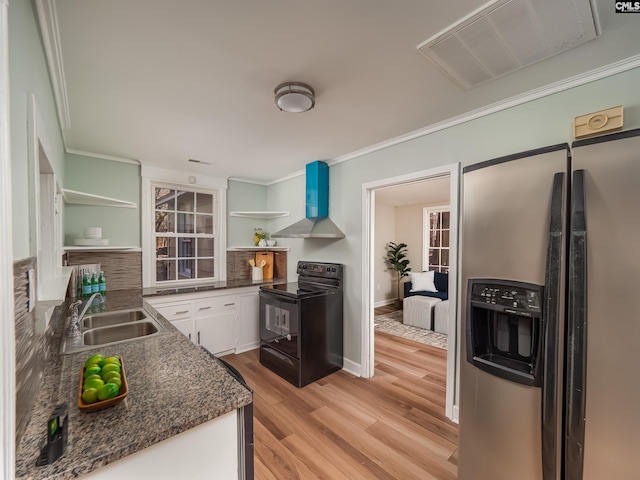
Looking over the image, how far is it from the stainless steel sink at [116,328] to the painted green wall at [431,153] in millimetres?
1931

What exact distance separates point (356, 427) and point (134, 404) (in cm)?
176

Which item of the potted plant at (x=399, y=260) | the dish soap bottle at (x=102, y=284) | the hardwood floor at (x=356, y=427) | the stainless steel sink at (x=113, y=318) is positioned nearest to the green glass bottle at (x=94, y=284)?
the dish soap bottle at (x=102, y=284)

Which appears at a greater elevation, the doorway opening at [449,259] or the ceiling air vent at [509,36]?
the ceiling air vent at [509,36]

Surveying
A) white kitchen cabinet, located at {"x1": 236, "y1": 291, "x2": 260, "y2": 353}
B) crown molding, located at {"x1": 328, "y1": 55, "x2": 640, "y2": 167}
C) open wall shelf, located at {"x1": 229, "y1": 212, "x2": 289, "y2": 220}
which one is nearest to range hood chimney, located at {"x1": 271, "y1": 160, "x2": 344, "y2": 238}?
open wall shelf, located at {"x1": 229, "y1": 212, "x2": 289, "y2": 220}

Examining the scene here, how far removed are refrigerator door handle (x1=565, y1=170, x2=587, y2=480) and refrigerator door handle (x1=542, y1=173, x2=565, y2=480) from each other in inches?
1.5

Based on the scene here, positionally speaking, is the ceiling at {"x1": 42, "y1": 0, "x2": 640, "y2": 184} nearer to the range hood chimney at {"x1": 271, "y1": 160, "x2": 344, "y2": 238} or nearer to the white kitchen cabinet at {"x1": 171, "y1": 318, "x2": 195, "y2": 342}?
the range hood chimney at {"x1": 271, "y1": 160, "x2": 344, "y2": 238}

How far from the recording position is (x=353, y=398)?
2523mm

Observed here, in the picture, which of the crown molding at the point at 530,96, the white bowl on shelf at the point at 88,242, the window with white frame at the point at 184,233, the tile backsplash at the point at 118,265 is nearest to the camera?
the crown molding at the point at 530,96

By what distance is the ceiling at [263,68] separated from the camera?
1149 mm

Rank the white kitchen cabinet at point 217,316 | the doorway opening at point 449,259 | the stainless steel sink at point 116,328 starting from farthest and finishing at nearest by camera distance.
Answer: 1. the white kitchen cabinet at point 217,316
2. the doorway opening at point 449,259
3. the stainless steel sink at point 116,328

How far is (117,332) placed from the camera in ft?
6.49

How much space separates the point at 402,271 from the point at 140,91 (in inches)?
Result: 219

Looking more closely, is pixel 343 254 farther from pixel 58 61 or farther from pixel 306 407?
pixel 58 61

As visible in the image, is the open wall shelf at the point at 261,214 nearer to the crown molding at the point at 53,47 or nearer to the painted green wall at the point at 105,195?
the painted green wall at the point at 105,195
